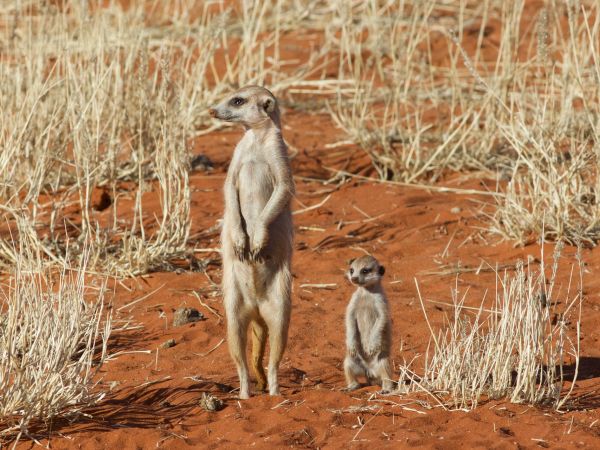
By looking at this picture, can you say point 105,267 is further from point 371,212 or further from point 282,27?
point 282,27

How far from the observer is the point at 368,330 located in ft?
18.7

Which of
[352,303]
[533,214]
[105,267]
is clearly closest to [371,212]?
[533,214]

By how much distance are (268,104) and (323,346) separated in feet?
5.26

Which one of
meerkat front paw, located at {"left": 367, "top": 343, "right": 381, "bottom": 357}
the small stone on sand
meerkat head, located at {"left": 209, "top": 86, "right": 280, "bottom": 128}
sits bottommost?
the small stone on sand

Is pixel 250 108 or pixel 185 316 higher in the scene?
pixel 250 108

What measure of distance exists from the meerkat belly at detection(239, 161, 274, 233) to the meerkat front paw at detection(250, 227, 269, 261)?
101 mm

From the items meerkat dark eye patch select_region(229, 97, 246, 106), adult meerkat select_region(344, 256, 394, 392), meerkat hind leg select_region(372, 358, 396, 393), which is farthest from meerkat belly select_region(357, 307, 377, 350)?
meerkat dark eye patch select_region(229, 97, 246, 106)

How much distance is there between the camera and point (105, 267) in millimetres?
7348

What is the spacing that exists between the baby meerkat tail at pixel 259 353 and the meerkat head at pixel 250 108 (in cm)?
100

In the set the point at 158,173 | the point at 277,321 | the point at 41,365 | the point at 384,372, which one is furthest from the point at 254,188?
the point at 158,173

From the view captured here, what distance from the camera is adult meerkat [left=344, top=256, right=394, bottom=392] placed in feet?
18.4

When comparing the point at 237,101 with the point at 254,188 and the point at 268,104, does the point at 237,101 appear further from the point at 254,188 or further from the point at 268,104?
the point at 254,188

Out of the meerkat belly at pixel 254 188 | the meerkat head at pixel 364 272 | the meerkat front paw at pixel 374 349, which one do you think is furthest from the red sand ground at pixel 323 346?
the meerkat belly at pixel 254 188

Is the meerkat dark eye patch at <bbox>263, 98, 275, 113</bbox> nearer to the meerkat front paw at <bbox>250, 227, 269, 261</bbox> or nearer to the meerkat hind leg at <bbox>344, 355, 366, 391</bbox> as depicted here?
the meerkat front paw at <bbox>250, 227, 269, 261</bbox>
